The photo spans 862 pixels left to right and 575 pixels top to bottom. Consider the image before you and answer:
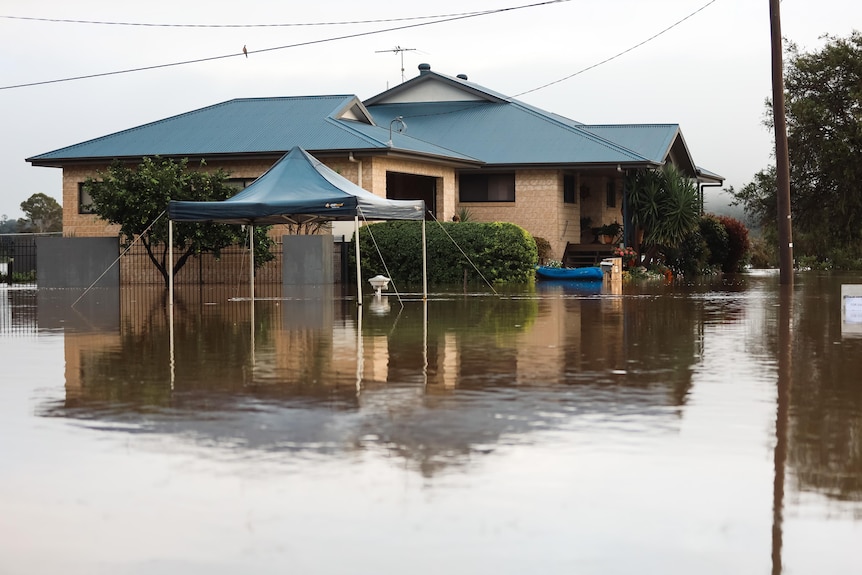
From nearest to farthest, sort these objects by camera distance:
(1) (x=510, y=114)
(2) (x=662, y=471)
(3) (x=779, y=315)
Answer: (2) (x=662, y=471), (3) (x=779, y=315), (1) (x=510, y=114)

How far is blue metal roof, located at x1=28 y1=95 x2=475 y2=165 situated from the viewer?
39781 millimetres

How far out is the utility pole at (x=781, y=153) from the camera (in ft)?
108

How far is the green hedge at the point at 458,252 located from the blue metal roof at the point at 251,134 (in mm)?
3015

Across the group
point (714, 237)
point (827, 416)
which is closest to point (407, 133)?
point (714, 237)

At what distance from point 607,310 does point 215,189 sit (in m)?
17.0

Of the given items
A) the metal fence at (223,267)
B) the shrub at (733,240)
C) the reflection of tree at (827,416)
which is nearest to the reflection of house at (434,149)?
the metal fence at (223,267)

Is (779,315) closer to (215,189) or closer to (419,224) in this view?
(419,224)

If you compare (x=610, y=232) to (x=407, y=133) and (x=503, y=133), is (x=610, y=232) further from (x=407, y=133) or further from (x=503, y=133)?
(x=407, y=133)

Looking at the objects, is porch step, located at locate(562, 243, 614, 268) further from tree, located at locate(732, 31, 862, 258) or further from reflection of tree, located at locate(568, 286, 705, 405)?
reflection of tree, located at locate(568, 286, 705, 405)

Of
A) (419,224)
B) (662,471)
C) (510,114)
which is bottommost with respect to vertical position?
(662,471)

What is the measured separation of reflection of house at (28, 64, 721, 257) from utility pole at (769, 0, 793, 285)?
908 centimetres

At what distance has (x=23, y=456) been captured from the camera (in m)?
8.16

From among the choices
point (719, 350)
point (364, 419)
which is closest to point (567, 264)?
point (719, 350)

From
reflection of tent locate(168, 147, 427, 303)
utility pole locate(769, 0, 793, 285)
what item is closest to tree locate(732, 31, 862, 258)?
utility pole locate(769, 0, 793, 285)
